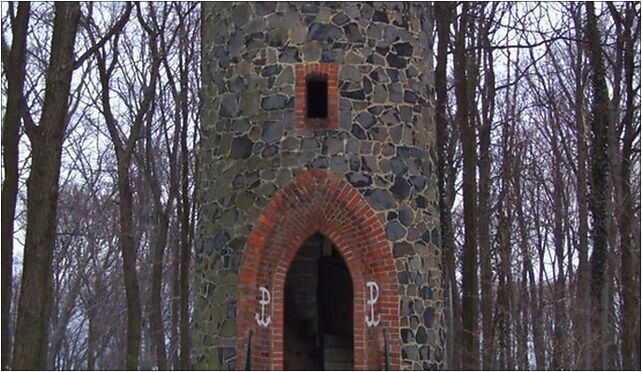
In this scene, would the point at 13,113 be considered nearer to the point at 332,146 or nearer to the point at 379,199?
the point at 332,146

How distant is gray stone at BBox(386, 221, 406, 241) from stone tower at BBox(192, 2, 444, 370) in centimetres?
1

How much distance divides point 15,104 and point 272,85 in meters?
3.21

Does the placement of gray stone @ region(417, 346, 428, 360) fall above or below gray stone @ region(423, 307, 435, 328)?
below

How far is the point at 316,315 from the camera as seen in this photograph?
13.0 m

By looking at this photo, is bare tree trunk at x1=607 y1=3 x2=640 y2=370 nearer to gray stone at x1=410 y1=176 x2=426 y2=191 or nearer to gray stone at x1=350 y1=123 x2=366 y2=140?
gray stone at x1=410 y1=176 x2=426 y2=191

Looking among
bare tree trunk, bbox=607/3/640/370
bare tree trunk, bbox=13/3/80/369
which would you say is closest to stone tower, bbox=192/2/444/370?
bare tree trunk, bbox=13/3/80/369

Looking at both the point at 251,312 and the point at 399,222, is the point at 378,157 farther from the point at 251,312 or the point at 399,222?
the point at 251,312

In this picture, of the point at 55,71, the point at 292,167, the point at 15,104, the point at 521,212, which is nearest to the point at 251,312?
the point at 292,167

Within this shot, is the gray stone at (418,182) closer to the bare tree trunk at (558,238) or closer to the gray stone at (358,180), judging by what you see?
the gray stone at (358,180)

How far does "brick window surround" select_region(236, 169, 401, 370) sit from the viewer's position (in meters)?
9.97

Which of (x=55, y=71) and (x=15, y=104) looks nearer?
(x=55, y=71)

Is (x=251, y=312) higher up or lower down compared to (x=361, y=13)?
lower down

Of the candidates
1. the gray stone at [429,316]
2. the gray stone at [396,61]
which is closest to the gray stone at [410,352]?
the gray stone at [429,316]

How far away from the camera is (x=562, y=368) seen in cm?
1797
